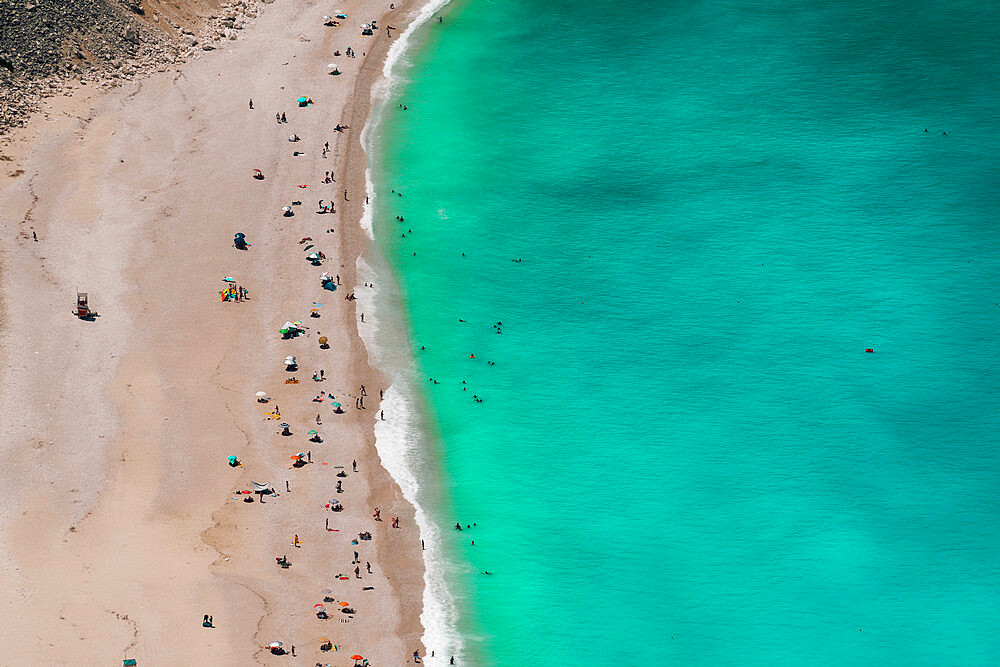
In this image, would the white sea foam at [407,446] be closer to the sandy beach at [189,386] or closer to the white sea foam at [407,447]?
the white sea foam at [407,447]

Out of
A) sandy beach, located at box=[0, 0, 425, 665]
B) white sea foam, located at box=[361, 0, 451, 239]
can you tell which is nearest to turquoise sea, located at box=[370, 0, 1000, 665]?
white sea foam, located at box=[361, 0, 451, 239]

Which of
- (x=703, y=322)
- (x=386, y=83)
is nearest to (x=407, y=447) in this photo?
(x=703, y=322)

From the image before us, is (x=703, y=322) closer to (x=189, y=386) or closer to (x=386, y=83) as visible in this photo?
(x=189, y=386)

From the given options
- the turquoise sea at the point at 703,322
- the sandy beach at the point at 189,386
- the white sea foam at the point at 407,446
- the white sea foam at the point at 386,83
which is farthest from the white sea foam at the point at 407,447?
the white sea foam at the point at 386,83

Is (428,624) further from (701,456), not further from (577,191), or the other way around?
(577,191)

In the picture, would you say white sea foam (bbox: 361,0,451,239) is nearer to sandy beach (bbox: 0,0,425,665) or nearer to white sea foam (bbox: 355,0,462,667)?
white sea foam (bbox: 355,0,462,667)

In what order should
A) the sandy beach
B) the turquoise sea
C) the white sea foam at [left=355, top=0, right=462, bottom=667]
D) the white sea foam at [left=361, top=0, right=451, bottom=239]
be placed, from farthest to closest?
the white sea foam at [left=361, top=0, right=451, bottom=239] → the turquoise sea → the white sea foam at [left=355, top=0, right=462, bottom=667] → the sandy beach
